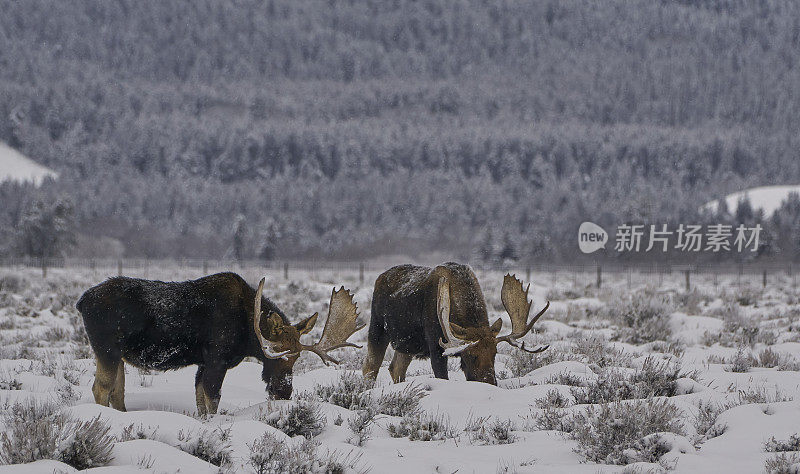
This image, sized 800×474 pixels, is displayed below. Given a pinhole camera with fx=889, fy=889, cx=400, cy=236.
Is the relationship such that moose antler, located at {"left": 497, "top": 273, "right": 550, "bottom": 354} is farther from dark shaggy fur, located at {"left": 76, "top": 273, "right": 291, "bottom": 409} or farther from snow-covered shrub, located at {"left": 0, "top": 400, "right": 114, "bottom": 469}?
snow-covered shrub, located at {"left": 0, "top": 400, "right": 114, "bottom": 469}

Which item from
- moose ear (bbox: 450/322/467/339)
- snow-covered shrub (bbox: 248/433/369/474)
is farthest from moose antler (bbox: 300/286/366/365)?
snow-covered shrub (bbox: 248/433/369/474)

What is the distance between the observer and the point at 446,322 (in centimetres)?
883

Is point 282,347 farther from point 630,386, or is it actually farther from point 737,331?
point 737,331

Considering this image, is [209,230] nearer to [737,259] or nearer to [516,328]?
[737,259]

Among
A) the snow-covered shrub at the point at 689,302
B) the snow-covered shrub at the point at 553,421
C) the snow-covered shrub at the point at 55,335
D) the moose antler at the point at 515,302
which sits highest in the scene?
the moose antler at the point at 515,302

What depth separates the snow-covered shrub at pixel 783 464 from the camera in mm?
5922

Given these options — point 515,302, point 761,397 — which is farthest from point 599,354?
point 761,397

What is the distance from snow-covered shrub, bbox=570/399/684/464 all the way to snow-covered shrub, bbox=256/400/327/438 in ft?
6.80

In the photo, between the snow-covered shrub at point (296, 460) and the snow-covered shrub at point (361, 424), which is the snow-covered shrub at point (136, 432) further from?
the snow-covered shrub at point (361, 424)

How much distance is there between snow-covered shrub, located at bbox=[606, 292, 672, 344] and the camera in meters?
15.0

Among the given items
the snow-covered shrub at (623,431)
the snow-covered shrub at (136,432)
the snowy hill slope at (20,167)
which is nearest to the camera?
the snow-covered shrub at (136,432)

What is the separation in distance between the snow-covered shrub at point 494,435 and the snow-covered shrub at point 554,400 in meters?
1.09

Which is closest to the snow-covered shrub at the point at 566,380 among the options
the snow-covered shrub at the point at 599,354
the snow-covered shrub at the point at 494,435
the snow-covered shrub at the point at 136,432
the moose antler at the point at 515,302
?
the moose antler at the point at 515,302

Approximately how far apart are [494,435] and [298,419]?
62.7 inches
